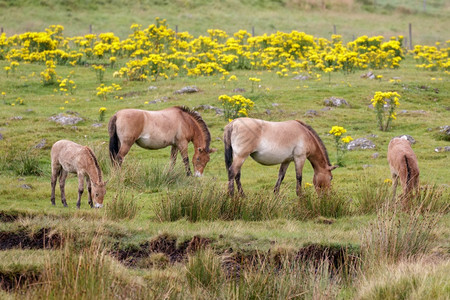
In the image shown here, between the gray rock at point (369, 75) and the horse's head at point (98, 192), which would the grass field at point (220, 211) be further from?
the gray rock at point (369, 75)

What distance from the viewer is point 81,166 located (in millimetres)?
11344

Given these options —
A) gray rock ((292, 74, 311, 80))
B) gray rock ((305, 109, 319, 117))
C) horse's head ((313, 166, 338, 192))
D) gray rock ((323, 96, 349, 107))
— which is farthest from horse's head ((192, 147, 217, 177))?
gray rock ((292, 74, 311, 80))

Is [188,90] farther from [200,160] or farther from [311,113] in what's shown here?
[200,160]

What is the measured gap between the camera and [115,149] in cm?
1431

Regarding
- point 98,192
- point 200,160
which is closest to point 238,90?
point 200,160

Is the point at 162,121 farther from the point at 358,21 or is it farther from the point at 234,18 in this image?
the point at 358,21

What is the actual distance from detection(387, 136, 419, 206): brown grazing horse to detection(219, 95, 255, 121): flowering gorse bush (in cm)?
634

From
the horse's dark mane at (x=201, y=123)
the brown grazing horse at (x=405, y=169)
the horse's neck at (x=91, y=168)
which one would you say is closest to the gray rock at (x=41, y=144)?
the horse's dark mane at (x=201, y=123)

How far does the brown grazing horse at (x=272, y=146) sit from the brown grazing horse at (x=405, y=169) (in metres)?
1.20

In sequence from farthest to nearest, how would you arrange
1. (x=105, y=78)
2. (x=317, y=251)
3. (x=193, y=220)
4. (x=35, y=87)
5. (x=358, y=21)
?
(x=358, y=21) < (x=105, y=78) < (x=35, y=87) < (x=193, y=220) < (x=317, y=251)

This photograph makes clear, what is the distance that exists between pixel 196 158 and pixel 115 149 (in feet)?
5.84

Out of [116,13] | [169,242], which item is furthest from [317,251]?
[116,13]

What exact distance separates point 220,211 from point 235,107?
8.41m

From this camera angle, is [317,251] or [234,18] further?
[234,18]
